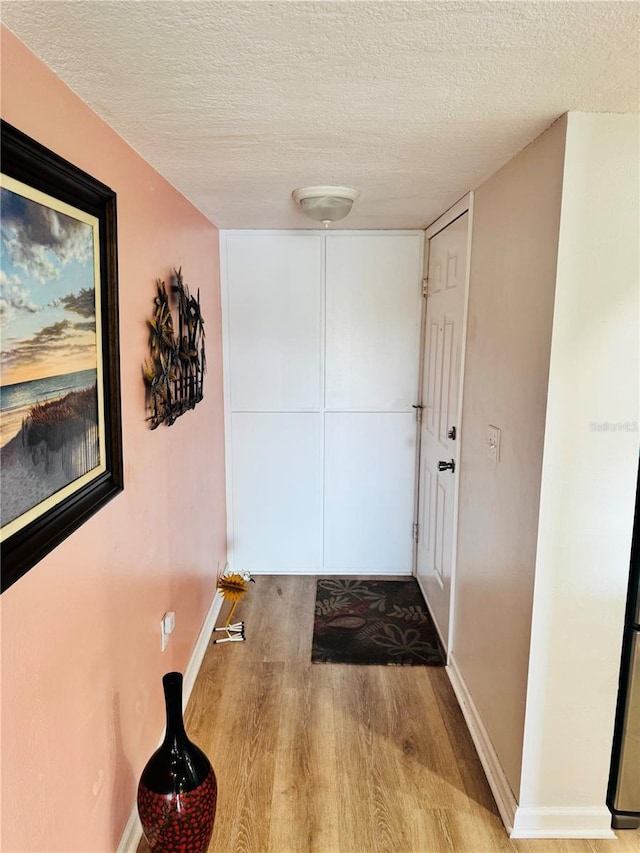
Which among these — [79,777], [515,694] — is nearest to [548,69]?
[515,694]

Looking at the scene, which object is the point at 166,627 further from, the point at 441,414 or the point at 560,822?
the point at 441,414

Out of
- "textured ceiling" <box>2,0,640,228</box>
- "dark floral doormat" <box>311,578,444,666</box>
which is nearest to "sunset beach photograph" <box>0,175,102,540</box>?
"textured ceiling" <box>2,0,640,228</box>

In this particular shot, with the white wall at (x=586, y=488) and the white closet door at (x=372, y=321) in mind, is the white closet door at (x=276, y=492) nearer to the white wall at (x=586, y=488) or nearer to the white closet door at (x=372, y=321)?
the white closet door at (x=372, y=321)

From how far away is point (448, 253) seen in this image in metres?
2.68

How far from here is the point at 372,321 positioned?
10.7 ft

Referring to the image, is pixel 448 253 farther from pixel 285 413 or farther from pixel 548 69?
pixel 548 69

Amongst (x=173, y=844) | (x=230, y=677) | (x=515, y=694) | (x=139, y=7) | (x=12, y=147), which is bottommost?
(x=230, y=677)

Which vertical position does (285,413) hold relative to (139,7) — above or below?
below

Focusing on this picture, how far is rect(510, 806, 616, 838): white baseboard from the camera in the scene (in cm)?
175

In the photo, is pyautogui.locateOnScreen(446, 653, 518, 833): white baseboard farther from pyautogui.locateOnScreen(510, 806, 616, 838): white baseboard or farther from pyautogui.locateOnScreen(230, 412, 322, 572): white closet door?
pyautogui.locateOnScreen(230, 412, 322, 572): white closet door

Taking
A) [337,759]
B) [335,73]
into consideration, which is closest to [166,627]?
[337,759]

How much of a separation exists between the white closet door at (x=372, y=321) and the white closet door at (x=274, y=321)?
0.32ft

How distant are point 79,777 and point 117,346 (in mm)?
1068

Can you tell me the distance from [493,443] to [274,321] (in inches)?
66.3
